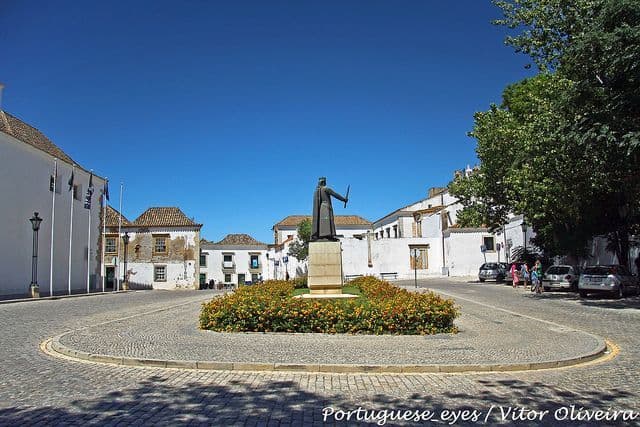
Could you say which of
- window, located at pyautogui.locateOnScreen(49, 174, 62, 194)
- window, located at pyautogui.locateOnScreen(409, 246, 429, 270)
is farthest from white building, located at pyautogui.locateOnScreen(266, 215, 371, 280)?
window, located at pyautogui.locateOnScreen(49, 174, 62, 194)

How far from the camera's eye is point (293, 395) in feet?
19.6

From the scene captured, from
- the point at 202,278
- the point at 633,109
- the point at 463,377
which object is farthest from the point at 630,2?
the point at 202,278

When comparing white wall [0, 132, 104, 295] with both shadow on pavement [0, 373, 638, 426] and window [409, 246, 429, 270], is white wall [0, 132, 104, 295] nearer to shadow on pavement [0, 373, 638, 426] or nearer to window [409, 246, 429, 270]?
shadow on pavement [0, 373, 638, 426]

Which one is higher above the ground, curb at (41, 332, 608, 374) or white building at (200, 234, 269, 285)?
white building at (200, 234, 269, 285)

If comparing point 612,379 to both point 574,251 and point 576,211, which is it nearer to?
point 576,211

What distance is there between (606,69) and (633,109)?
1334 mm

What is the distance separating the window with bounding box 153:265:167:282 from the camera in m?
49.4

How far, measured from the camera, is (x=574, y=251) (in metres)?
29.9

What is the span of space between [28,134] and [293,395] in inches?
1414

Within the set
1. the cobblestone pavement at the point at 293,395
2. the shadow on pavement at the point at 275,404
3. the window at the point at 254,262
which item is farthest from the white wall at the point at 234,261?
the shadow on pavement at the point at 275,404

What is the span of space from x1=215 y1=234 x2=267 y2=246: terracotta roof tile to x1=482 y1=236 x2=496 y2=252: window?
31088 mm

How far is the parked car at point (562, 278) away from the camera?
26281 millimetres

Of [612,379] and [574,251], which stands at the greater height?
[574,251]

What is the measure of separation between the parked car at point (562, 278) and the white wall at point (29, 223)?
28624 mm
